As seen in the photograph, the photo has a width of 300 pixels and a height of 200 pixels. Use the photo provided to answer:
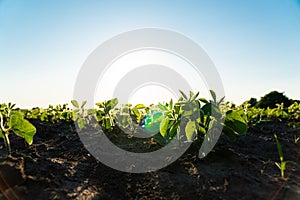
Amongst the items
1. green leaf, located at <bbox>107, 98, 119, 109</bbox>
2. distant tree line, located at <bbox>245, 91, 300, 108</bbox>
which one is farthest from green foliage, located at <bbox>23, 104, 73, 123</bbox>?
distant tree line, located at <bbox>245, 91, 300, 108</bbox>

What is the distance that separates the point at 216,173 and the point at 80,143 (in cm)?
185

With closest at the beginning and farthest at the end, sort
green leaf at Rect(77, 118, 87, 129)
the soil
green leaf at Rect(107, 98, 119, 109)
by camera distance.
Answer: the soil < green leaf at Rect(107, 98, 119, 109) < green leaf at Rect(77, 118, 87, 129)

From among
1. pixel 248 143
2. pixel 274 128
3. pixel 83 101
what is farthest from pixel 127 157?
pixel 274 128

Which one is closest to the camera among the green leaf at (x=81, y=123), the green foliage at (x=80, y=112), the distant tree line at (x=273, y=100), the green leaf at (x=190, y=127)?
the green leaf at (x=190, y=127)

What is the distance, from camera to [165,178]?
2291 mm

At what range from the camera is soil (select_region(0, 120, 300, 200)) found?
196 cm

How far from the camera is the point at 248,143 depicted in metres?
3.21

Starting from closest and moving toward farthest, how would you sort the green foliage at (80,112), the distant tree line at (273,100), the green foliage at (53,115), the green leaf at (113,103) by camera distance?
1. the green leaf at (113,103)
2. the green foliage at (80,112)
3. the green foliage at (53,115)
4. the distant tree line at (273,100)

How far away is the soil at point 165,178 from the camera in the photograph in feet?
6.43

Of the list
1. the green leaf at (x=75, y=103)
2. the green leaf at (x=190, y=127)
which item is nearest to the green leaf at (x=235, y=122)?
the green leaf at (x=190, y=127)

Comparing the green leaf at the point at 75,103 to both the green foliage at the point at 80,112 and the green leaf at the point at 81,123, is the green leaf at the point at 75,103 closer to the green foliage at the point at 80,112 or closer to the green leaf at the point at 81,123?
the green foliage at the point at 80,112

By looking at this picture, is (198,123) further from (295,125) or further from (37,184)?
(295,125)

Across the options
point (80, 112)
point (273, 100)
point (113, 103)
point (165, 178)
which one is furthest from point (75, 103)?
point (273, 100)

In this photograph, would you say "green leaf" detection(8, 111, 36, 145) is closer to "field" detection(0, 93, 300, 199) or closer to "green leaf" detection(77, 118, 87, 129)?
"field" detection(0, 93, 300, 199)
